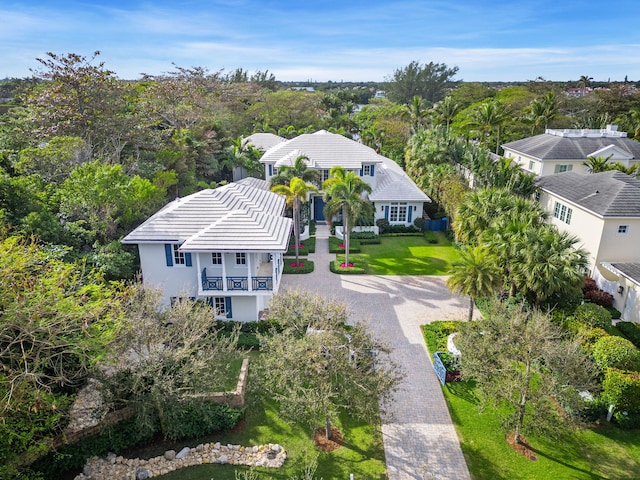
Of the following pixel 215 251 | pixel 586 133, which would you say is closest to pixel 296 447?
pixel 215 251

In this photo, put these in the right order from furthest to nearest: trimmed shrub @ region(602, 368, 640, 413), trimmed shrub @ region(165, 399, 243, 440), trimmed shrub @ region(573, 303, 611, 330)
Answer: trimmed shrub @ region(573, 303, 611, 330) < trimmed shrub @ region(602, 368, 640, 413) < trimmed shrub @ region(165, 399, 243, 440)

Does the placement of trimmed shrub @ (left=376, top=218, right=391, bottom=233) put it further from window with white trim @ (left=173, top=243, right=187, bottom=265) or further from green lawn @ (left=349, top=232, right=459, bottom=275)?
window with white trim @ (left=173, top=243, right=187, bottom=265)

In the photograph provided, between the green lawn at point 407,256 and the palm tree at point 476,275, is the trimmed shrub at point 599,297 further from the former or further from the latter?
the green lawn at point 407,256

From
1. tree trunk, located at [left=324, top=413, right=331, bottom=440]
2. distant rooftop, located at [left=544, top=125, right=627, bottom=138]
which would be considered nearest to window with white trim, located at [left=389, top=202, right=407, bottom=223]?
distant rooftop, located at [left=544, top=125, right=627, bottom=138]

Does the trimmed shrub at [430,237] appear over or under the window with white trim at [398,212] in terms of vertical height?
under

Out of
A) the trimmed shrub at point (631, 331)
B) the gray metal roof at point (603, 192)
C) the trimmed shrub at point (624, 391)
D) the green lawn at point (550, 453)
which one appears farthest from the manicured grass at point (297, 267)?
the trimmed shrub at point (624, 391)
